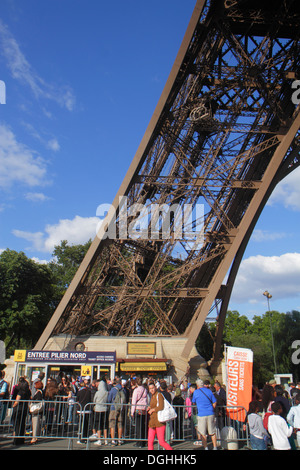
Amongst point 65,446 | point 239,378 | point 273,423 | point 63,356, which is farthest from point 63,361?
point 273,423

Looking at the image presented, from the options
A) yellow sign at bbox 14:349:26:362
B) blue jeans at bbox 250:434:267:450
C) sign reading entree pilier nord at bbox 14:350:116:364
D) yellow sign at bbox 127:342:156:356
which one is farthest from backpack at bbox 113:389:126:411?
yellow sign at bbox 127:342:156:356

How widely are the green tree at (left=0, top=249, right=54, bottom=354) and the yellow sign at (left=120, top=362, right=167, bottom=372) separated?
17379mm

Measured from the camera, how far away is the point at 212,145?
20.3 meters

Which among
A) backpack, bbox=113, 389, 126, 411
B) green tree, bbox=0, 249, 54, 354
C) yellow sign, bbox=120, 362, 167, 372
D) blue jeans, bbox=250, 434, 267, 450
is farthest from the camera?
green tree, bbox=0, 249, 54, 354

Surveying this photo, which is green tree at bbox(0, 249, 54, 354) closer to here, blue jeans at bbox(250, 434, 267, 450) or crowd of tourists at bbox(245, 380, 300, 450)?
crowd of tourists at bbox(245, 380, 300, 450)

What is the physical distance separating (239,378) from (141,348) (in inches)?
397

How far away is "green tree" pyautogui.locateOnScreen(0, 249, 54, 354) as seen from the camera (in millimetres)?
33688

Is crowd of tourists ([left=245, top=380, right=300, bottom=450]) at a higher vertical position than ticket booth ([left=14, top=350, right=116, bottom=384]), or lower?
lower

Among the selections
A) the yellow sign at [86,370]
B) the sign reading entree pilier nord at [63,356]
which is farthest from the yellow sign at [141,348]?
the yellow sign at [86,370]

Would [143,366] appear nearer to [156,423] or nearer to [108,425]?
[108,425]

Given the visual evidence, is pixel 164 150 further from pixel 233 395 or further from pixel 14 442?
pixel 14 442

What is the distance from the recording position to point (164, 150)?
2083cm

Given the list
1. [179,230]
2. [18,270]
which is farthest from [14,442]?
[18,270]
